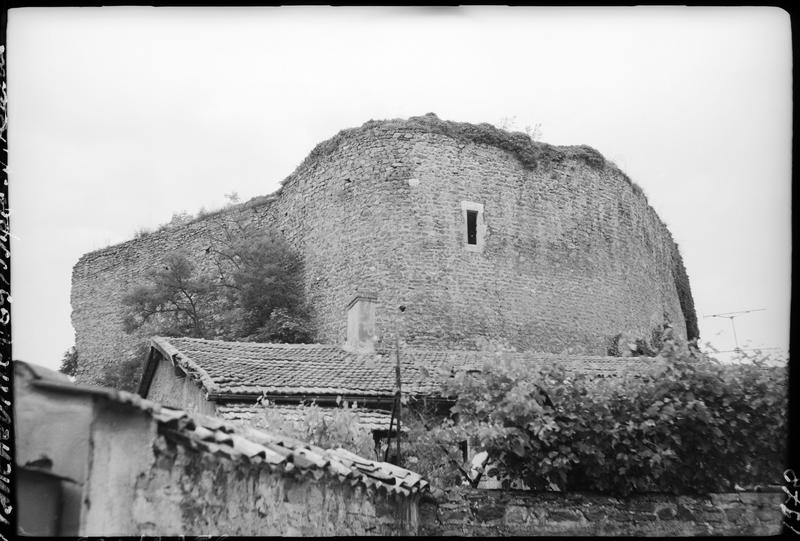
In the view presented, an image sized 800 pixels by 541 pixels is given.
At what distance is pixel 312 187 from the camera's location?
19.1 metres

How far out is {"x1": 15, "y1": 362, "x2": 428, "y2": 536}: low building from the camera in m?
2.89

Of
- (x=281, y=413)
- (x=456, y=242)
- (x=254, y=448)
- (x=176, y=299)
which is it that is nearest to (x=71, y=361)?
(x=176, y=299)

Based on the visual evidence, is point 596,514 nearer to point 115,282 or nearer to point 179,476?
point 179,476

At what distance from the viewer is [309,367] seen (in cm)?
1130

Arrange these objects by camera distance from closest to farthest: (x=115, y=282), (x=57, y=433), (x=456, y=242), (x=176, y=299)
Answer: (x=57, y=433)
(x=456, y=242)
(x=176, y=299)
(x=115, y=282)

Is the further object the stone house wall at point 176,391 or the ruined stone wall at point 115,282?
the ruined stone wall at point 115,282

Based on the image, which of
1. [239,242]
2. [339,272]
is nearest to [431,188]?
[339,272]

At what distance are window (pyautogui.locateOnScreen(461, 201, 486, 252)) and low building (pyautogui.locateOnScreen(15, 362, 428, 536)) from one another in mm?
13224

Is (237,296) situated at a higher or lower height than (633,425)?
higher

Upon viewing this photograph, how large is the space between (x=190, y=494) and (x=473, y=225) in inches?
595

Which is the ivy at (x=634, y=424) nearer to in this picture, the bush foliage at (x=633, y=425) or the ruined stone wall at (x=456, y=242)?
the bush foliage at (x=633, y=425)

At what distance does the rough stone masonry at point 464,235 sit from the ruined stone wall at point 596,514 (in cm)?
995

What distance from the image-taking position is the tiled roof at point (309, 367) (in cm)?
984

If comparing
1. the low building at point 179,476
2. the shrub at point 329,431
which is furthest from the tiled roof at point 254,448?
the shrub at point 329,431
